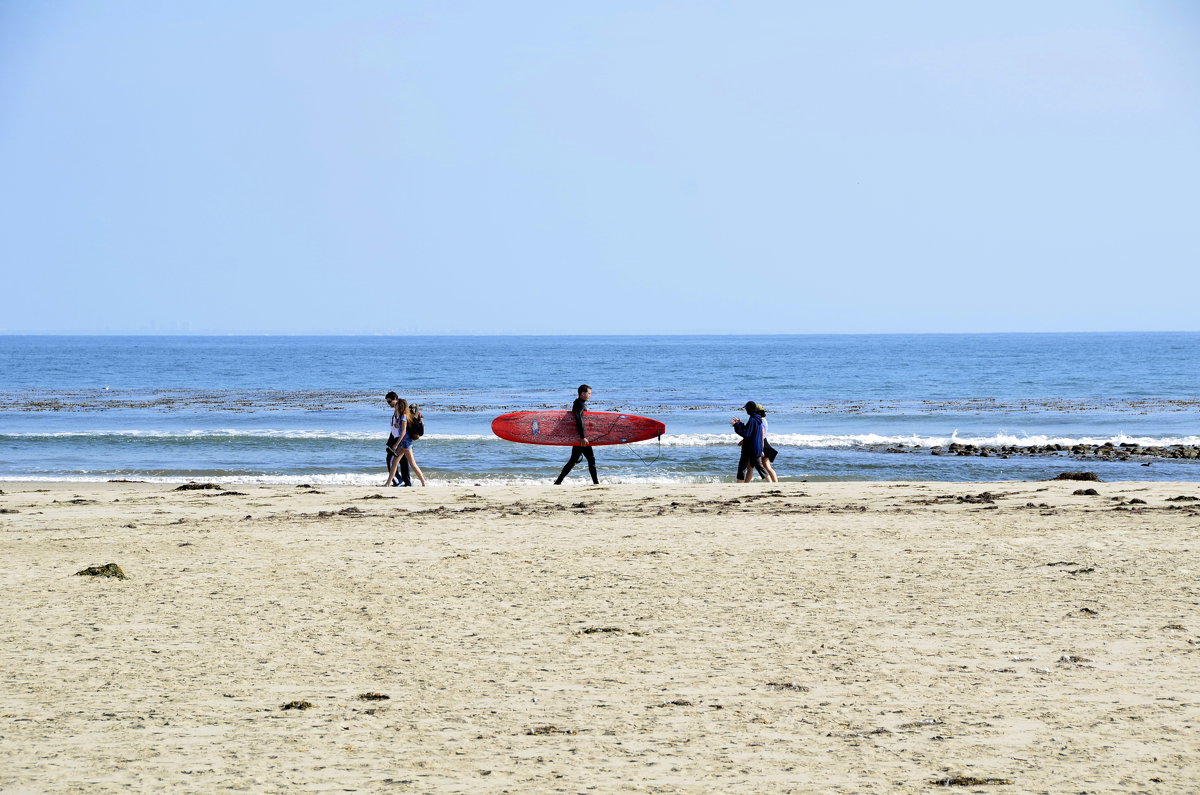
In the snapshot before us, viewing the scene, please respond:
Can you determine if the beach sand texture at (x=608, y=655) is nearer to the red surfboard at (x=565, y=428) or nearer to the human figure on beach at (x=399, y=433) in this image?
the human figure on beach at (x=399, y=433)

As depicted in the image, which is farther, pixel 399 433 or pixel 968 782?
pixel 399 433

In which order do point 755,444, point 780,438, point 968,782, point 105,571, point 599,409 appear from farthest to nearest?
point 599,409, point 780,438, point 755,444, point 105,571, point 968,782

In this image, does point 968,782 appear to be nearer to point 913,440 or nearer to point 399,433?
point 399,433

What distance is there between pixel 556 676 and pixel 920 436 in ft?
75.7

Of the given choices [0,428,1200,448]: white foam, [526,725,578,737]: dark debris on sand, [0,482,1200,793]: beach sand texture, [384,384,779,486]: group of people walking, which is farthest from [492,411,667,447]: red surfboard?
[526,725,578,737]: dark debris on sand

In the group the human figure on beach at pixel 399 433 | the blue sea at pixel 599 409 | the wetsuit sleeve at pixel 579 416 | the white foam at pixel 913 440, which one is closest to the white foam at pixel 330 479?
the blue sea at pixel 599 409

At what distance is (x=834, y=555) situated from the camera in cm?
1030

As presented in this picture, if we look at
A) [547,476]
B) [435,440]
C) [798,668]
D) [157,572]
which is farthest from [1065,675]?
[435,440]

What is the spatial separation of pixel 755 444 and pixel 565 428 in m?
5.14

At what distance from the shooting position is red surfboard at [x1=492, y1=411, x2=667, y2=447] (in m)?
19.5

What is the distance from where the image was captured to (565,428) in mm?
20391

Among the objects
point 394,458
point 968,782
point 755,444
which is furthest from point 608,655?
point 394,458

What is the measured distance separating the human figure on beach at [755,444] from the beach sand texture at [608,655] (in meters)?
3.55

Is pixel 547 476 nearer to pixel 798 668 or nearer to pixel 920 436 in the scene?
pixel 920 436
